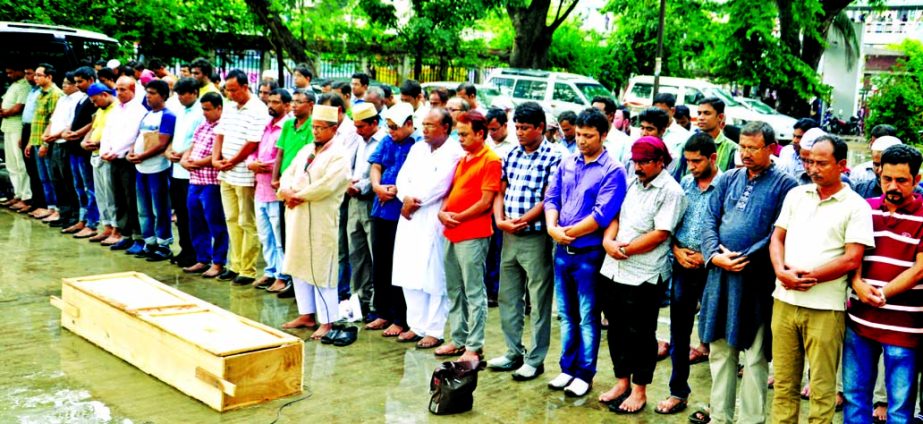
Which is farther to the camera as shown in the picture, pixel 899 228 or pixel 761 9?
pixel 761 9

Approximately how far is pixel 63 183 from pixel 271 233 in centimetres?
393

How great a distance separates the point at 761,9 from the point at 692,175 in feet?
61.0

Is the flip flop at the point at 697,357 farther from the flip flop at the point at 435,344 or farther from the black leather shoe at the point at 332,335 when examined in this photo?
the black leather shoe at the point at 332,335

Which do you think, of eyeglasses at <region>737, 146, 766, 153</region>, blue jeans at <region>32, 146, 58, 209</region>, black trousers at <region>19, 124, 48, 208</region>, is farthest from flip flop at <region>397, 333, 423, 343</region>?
black trousers at <region>19, 124, 48, 208</region>

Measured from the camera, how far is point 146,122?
30.9 ft

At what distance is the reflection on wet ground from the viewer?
5426mm

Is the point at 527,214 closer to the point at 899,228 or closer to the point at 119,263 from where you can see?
the point at 899,228

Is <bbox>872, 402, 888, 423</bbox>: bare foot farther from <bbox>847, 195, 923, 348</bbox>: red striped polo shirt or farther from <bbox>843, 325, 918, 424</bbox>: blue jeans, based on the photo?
<bbox>847, 195, 923, 348</bbox>: red striped polo shirt

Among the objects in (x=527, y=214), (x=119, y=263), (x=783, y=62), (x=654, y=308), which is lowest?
(x=119, y=263)

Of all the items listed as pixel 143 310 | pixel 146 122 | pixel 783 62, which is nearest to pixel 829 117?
Answer: pixel 783 62

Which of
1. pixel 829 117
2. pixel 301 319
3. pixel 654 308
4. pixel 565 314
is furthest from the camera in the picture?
pixel 829 117

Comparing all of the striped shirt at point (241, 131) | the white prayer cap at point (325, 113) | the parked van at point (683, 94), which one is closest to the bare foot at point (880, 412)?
the white prayer cap at point (325, 113)

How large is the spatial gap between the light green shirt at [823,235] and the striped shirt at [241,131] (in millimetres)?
5170

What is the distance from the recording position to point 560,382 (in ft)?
19.8
